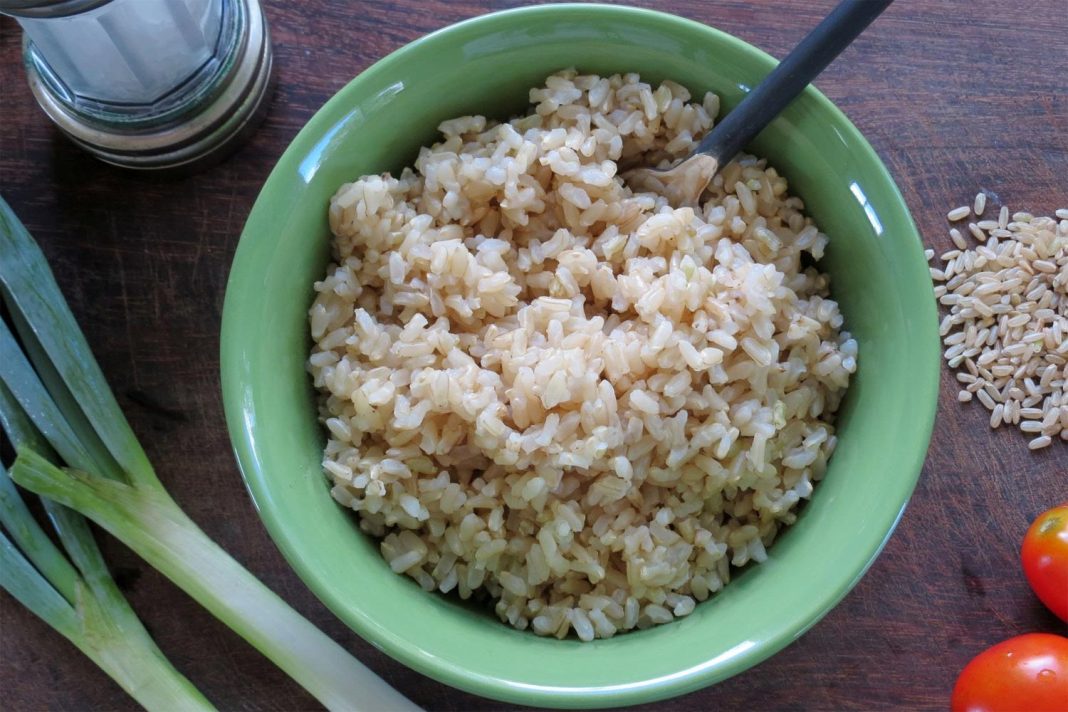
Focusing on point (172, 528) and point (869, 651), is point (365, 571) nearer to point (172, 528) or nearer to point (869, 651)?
point (172, 528)

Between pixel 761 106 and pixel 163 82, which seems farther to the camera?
pixel 163 82

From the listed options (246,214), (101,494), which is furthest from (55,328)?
(246,214)

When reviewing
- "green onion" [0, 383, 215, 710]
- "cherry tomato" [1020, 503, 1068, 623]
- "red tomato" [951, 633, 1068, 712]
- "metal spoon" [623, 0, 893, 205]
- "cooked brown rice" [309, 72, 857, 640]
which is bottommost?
"red tomato" [951, 633, 1068, 712]

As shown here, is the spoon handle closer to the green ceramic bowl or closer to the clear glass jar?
the green ceramic bowl

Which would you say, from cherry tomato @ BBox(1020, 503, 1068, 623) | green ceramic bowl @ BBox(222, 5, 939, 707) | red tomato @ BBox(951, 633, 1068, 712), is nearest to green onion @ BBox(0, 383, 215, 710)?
green ceramic bowl @ BBox(222, 5, 939, 707)

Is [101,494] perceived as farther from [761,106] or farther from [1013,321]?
[1013,321]

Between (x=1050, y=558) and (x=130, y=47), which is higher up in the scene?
(x=130, y=47)

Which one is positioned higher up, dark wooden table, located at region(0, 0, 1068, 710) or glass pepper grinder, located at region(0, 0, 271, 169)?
glass pepper grinder, located at region(0, 0, 271, 169)
